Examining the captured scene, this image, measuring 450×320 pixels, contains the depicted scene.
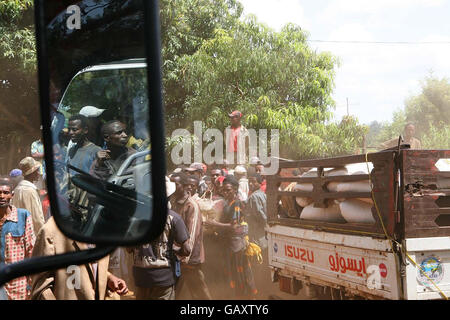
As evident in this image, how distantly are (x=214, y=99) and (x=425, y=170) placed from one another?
769 cm

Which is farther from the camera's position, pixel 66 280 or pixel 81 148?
pixel 66 280

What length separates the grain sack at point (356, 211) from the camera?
4.01 meters

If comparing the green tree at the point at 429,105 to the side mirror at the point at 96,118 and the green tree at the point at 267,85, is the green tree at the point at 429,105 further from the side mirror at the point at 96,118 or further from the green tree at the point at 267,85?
the side mirror at the point at 96,118

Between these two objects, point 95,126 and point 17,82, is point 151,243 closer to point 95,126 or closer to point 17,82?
point 95,126

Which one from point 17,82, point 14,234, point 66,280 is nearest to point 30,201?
point 14,234

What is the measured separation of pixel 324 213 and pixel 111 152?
12.2 ft

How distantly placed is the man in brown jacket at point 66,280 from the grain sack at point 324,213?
1.97 metres

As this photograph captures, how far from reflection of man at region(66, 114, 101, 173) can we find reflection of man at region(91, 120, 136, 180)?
17 millimetres

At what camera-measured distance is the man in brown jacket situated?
3.70 metres

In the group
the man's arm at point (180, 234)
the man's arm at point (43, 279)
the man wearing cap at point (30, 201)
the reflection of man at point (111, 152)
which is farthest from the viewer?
the man wearing cap at point (30, 201)

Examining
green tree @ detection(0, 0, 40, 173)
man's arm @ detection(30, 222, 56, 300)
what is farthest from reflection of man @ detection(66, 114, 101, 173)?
green tree @ detection(0, 0, 40, 173)

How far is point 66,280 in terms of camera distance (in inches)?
154

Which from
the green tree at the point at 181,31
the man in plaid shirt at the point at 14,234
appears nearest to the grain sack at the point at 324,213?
the man in plaid shirt at the point at 14,234
